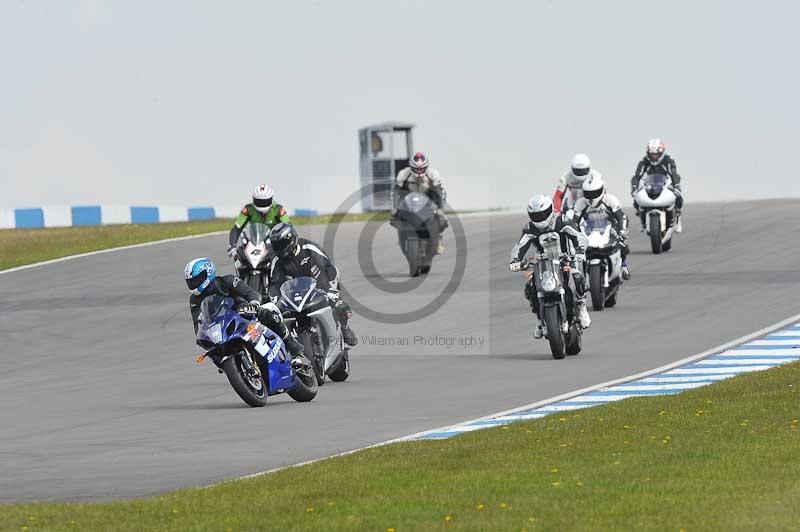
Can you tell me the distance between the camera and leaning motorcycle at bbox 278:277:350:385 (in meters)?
16.9

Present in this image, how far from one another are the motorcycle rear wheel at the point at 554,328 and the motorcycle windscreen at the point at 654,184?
1098 centimetres

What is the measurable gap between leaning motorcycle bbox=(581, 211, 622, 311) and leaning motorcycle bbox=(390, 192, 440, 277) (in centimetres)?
434

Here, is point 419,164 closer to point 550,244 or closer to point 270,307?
point 550,244

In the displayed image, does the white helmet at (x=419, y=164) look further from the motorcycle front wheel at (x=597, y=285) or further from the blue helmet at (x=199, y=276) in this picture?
the blue helmet at (x=199, y=276)

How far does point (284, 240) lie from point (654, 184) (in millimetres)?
13688

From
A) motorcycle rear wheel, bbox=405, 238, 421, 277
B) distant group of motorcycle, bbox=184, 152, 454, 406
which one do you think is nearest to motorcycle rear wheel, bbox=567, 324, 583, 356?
distant group of motorcycle, bbox=184, 152, 454, 406

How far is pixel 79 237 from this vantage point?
38.6 m

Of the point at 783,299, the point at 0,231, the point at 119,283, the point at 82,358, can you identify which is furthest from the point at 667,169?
the point at 0,231

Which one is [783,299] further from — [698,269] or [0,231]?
[0,231]

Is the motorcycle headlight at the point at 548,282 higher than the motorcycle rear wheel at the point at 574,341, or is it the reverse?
the motorcycle headlight at the point at 548,282

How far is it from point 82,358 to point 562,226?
6659 mm

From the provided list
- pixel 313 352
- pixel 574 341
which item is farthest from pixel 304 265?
pixel 574 341

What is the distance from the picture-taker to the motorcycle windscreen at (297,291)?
1686cm

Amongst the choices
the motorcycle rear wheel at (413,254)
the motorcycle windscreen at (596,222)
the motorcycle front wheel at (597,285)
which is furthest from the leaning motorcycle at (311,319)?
the motorcycle rear wheel at (413,254)
